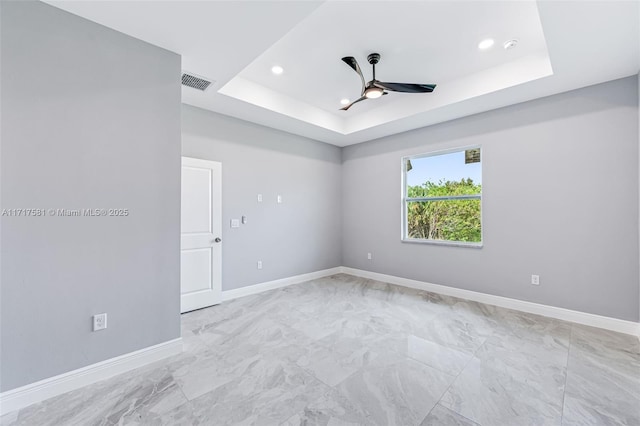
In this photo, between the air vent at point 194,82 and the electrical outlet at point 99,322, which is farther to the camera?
the air vent at point 194,82

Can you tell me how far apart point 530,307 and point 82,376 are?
4647 millimetres

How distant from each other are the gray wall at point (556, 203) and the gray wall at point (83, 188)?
12.5 ft

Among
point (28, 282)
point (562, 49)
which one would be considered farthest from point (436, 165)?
point (28, 282)

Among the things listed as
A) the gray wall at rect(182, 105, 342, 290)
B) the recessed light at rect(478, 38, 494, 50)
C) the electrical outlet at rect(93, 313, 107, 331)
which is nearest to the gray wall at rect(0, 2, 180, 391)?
the electrical outlet at rect(93, 313, 107, 331)

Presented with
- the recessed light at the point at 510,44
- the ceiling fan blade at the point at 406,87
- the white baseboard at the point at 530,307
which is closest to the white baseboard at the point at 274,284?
the white baseboard at the point at 530,307

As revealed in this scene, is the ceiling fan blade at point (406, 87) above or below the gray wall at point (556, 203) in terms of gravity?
above

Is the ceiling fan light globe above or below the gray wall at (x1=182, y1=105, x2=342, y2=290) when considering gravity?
above

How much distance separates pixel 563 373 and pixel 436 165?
3.17 m

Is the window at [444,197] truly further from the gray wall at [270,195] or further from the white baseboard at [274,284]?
the white baseboard at [274,284]

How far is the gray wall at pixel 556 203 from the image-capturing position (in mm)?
2982

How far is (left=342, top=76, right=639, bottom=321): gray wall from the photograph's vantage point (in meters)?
2.98

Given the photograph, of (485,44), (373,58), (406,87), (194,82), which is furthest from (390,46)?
(194,82)

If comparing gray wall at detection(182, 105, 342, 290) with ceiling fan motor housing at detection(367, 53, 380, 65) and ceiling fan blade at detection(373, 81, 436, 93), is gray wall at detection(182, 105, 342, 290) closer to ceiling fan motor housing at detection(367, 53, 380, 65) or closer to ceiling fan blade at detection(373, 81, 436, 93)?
ceiling fan motor housing at detection(367, 53, 380, 65)

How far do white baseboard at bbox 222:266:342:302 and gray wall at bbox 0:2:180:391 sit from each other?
1.60 metres
